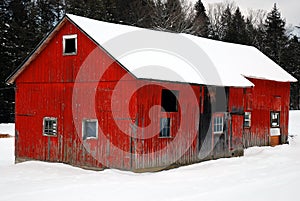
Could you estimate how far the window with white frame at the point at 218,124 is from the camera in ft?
62.2

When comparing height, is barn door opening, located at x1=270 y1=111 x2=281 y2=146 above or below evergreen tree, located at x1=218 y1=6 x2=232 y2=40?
below

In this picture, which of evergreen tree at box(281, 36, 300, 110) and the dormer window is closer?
the dormer window

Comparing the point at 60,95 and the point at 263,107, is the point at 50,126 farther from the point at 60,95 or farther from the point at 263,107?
the point at 263,107

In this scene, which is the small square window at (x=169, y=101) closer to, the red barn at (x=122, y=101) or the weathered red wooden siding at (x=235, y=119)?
the red barn at (x=122, y=101)

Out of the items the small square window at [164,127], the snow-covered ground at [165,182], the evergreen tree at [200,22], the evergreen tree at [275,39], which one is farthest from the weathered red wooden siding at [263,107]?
the evergreen tree at [275,39]

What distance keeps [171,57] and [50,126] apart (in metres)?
5.75

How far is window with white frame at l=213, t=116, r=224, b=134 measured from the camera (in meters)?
19.0

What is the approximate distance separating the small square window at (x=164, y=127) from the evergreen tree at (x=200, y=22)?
104ft

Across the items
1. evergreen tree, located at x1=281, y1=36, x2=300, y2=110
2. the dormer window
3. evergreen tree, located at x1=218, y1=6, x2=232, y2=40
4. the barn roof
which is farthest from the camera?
evergreen tree, located at x1=218, y1=6, x2=232, y2=40

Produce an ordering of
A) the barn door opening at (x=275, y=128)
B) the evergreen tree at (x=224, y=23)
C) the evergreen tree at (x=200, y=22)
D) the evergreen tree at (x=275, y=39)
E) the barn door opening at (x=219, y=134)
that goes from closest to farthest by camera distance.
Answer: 1. the barn door opening at (x=219, y=134)
2. the barn door opening at (x=275, y=128)
3. the evergreen tree at (x=200, y=22)
4. the evergreen tree at (x=275, y=39)
5. the evergreen tree at (x=224, y=23)

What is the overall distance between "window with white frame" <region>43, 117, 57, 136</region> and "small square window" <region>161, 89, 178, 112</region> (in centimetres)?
445

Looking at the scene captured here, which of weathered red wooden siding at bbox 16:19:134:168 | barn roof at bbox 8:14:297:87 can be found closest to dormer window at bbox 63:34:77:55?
weathered red wooden siding at bbox 16:19:134:168

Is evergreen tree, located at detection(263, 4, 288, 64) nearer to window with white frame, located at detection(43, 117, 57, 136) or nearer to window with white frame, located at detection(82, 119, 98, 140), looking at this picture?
window with white frame, located at detection(43, 117, 57, 136)

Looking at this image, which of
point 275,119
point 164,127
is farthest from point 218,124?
point 275,119
